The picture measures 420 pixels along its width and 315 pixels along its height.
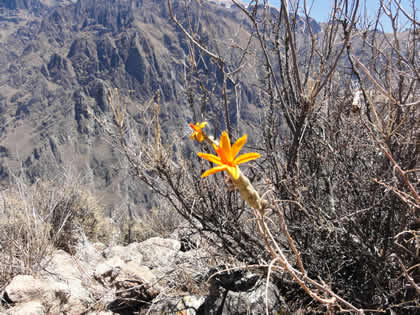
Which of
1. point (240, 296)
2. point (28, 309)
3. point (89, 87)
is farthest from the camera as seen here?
point (89, 87)

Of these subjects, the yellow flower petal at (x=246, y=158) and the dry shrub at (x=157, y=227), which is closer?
the yellow flower petal at (x=246, y=158)

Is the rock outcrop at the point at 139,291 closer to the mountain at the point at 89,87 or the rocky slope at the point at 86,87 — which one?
the mountain at the point at 89,87

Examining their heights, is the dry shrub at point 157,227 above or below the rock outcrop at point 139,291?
below

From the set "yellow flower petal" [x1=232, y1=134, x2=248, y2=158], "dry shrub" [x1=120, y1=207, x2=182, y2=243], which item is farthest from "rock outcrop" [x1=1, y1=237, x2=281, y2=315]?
"dry shrub" [x1=120, y1=207, x2=182, y2=243]

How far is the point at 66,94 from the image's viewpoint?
170 meters

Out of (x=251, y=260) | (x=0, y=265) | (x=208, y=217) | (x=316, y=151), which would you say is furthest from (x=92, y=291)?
(x=316, y=151)

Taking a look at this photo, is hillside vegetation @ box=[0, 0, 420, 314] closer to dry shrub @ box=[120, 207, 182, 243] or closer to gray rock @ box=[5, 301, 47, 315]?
dry shrub @ box=[120, 207, 182, 243]

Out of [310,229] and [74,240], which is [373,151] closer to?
[310,229]

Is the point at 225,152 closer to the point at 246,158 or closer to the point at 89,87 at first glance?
the point at 246,158

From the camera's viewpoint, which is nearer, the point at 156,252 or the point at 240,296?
the point at 240,296

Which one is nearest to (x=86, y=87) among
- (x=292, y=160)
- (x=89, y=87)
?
(x=89, y=87)

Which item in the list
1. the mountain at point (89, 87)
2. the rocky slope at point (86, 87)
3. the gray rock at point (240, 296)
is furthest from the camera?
the rocky slope at point (86, 87)

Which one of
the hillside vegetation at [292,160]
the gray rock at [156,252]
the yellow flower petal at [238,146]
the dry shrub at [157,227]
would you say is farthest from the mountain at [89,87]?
the yellow flower petal at [238,146]

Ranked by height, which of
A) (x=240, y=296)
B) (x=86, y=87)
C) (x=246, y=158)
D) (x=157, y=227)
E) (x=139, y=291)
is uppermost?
(x=246, y=158)
